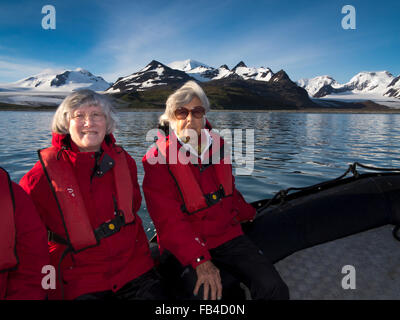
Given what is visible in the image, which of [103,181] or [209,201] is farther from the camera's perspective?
[209,201]

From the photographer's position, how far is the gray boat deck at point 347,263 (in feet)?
7.79

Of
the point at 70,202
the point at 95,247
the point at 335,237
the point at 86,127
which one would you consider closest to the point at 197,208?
the point at 95,247

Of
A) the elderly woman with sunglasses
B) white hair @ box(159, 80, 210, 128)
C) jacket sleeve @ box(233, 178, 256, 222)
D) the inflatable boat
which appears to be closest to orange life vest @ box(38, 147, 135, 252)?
the elderly woman with sunglasses

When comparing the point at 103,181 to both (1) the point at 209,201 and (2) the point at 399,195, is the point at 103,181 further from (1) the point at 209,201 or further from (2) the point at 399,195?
(2) the point at 399,195

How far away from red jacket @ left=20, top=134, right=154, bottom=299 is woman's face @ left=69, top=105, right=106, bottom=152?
0.08 meters

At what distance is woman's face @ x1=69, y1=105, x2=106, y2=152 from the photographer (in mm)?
2082

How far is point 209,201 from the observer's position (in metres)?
2.47

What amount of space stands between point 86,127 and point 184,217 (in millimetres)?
1080

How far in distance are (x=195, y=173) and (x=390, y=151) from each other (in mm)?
13164

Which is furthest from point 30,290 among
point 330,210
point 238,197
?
point 330,210

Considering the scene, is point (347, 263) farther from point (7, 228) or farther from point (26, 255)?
point (7, 228)

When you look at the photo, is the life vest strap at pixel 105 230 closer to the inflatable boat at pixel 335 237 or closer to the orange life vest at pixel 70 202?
the orange life vest at pixel 70 202

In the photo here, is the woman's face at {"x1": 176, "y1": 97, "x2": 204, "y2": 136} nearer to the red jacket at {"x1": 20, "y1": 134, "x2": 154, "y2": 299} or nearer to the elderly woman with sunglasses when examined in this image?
the elderly woman with sunglasses

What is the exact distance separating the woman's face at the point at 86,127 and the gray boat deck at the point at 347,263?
7.09 feet
